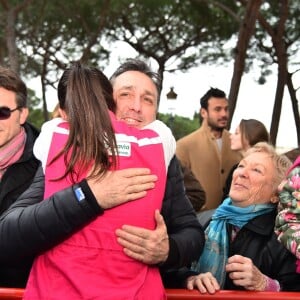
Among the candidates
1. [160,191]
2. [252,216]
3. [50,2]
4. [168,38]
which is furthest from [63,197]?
[168,38]

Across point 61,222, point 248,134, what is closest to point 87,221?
point 61,222

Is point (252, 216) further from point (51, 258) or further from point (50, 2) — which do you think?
point (50, 2)

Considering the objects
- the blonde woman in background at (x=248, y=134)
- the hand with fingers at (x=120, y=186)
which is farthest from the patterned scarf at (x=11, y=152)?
the blonde woman in background at (x=248, y=134)

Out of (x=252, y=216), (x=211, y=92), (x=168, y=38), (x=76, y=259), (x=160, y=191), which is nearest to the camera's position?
(x=76, y=259)

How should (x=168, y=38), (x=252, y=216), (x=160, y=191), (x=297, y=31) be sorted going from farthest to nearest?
(x=168, y=38), (x=297, y=31), (x=252, y=216), (x=160, y=191)

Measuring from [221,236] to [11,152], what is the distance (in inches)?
36.4

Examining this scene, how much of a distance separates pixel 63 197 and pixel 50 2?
16.4 metres

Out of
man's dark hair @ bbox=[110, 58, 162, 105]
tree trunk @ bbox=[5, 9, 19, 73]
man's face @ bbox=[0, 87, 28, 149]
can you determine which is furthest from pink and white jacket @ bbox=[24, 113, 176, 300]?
tree trunk @ bbox=[5, 9, 19, 73]

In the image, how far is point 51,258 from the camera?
176 cm

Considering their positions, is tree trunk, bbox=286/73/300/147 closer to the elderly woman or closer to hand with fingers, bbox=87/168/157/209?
the elderly woman

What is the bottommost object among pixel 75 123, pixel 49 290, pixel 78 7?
pixel 49 290

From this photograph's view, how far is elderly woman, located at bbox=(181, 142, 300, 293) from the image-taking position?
216 cm

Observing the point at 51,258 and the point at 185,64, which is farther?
the point at 185,64

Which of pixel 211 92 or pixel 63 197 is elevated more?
pixel 211 92
